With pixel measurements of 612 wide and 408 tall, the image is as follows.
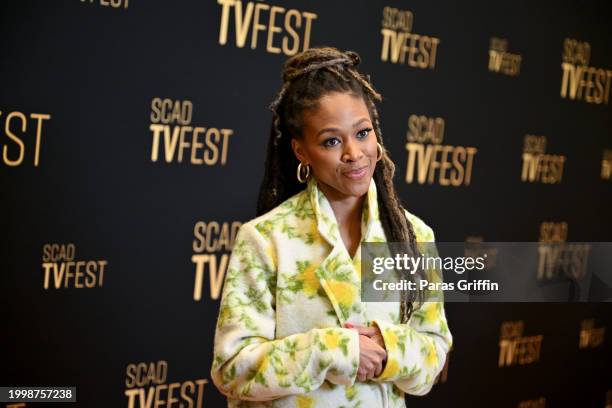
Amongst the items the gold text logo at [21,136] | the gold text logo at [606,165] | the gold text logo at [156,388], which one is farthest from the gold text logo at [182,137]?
the gold text logo at [606,165]

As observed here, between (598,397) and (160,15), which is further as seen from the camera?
(598,397)

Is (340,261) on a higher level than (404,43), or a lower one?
lower

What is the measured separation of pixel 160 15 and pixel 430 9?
1.05m

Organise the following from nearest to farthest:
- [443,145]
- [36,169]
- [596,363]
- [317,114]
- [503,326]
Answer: [317,114] → [36,169] → [443,145] → [503,326] → [596,363]

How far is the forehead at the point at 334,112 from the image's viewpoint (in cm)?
143

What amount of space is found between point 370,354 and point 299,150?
0.39 meters

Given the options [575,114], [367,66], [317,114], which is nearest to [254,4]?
[367,66]

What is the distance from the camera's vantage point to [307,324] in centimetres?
141

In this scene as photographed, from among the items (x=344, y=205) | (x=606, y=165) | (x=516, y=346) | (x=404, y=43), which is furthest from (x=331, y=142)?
(x=606, y=165)

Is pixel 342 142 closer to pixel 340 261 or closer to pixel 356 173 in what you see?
pixel 356 173

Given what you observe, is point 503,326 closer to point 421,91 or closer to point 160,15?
point 421,91

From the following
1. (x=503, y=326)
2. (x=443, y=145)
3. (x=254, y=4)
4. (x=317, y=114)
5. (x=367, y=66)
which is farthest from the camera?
(x=503, y=326)

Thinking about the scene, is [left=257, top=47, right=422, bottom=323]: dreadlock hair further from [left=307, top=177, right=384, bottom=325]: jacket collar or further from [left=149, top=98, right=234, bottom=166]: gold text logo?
[left=149, top=98, right=234, bottom=166]: gold text logo

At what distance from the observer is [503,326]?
3.39 m
